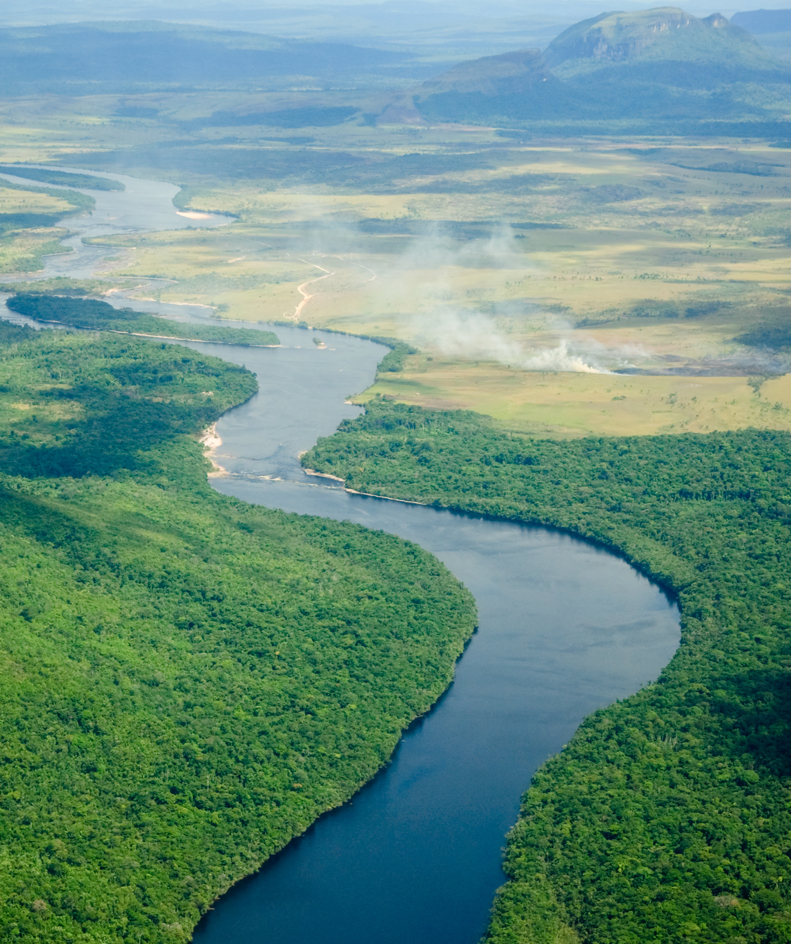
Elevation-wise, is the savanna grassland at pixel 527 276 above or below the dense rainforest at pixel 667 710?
above

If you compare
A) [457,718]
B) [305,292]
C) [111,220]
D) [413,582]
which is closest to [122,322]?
[305,292]

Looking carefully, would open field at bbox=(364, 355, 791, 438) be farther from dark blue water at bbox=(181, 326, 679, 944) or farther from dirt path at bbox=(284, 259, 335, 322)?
dirt path at bbox=(284, 259, 335, 322)

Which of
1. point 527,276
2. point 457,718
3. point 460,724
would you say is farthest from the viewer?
point 527,276

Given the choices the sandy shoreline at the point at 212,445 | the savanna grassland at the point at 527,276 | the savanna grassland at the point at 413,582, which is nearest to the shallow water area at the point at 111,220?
the savanna grassland at the point at 527,276

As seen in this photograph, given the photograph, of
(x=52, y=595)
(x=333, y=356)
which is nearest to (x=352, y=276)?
(x=333, y=356)

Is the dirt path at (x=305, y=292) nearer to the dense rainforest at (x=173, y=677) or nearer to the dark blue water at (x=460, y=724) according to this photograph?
the dark blue water at (x=460, y=724)

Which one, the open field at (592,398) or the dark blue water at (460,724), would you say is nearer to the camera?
the dark blue water at (460,724)

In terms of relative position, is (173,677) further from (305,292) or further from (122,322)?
(305,292)
